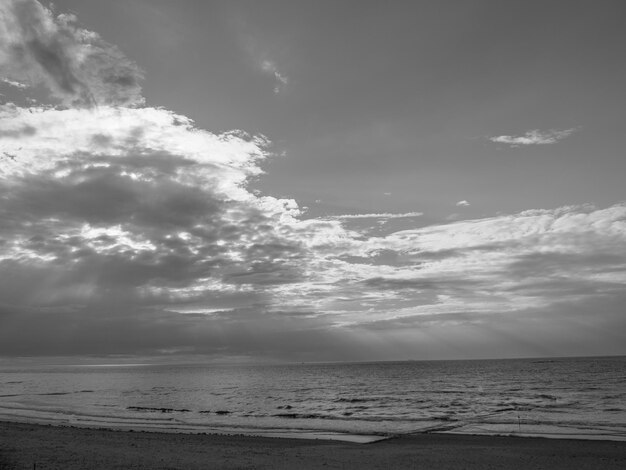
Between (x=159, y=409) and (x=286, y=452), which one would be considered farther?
(x=159, y=409)

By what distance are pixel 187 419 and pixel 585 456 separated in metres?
34.2

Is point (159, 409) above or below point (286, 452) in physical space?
below

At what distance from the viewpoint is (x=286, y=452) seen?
78.7 ft

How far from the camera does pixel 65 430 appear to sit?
105 ft

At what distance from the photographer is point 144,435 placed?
3034cm

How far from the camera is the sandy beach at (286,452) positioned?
66.4 ft

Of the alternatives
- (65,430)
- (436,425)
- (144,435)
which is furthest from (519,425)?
(65,430)

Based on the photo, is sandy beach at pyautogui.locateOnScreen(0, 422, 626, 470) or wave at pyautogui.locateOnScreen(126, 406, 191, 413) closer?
sandy beach at pyautogui.locateOnScreen(0, 422, 626, 470)

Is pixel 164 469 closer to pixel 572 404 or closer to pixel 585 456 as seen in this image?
pixel 585 456

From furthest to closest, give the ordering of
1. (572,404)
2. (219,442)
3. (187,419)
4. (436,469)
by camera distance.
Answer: (572,404)
(187,419)
(219,442)
(436,469)

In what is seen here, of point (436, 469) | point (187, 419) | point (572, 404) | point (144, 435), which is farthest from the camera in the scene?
point (572, 404)

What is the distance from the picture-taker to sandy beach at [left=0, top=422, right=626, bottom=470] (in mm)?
20250

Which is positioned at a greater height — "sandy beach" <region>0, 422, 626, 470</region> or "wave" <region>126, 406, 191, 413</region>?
"sandy beach" <region>0, 422, 626, 470</region>

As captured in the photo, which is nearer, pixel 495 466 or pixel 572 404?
pixel 495 466
